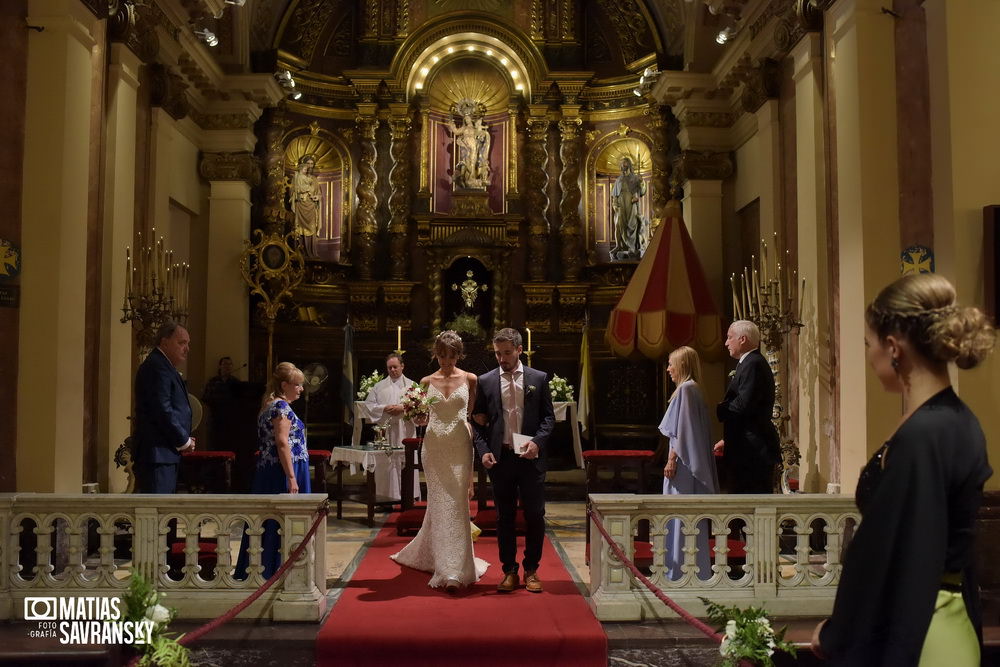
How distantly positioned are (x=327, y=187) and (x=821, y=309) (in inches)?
366

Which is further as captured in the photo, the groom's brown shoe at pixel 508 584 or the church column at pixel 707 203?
the church column at pixel 707 203

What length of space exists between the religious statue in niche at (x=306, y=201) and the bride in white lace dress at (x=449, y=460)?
8741 mm

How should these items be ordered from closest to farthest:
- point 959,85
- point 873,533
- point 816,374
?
point 873,533 → point 959,85 → point 816,374

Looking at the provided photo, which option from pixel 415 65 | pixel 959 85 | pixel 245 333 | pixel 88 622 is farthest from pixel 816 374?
pixel 415 65

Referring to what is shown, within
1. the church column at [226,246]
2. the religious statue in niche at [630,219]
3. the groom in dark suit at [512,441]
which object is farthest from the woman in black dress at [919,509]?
the religious statue in niche at [630,219]

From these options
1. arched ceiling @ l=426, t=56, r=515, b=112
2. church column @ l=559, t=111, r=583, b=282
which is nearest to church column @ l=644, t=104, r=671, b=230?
church column @ l=559, t=111, r=583, b=282

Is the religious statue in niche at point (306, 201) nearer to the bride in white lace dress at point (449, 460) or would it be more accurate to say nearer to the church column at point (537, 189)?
the church column at point (537, 189)

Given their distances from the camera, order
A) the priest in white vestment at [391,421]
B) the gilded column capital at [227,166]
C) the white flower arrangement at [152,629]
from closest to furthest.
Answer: the white flower arrangement at [152,629]
the priest in white vestment at [391,421]
the gilded column capital at [227,166]

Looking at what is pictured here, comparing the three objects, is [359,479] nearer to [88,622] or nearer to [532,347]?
[532,347]

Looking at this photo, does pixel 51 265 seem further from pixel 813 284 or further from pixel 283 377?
pixel 813 284

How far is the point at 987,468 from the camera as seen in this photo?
2230 mm

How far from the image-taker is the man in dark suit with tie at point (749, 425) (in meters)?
6.12

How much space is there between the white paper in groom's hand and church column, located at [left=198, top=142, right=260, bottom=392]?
7907 millimetres

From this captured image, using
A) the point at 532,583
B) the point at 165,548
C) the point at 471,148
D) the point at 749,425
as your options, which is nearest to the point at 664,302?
the point at 749,425
